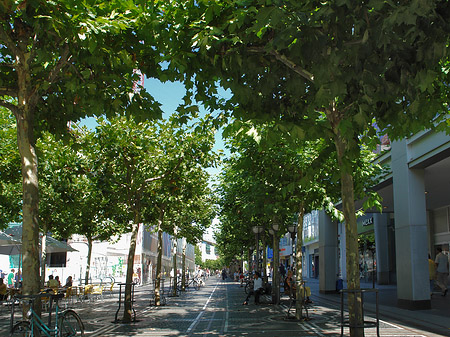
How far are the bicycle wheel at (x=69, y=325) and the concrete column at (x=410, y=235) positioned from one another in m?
11.5

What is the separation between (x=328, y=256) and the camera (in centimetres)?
2681

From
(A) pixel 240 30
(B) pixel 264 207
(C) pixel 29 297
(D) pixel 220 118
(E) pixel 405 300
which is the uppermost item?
(A) pixel 240 30

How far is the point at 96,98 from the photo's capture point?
8.24 m

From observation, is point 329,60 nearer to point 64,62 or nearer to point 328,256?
point 64,62

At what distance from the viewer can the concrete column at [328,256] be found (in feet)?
87.0

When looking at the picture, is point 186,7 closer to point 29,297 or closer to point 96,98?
point 96,98

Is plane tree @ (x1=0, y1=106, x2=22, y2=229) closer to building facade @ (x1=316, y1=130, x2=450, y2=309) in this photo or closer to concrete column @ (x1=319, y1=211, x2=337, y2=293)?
building facade @ (x1=316, y1=130, x2=450, y2=309)

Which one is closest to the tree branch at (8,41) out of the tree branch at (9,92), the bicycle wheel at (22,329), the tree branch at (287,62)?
the tree branch at (9,92)

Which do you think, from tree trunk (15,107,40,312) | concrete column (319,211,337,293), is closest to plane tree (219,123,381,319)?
tree trunk (15,107,40,312)

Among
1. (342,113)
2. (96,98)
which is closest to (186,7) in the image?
(96,98)

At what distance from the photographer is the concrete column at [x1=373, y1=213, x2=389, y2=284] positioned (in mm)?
36250

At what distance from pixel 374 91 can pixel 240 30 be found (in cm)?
209

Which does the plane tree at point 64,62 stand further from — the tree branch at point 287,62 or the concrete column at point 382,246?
the concrete column at point 382,246

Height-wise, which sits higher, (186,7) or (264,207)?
(186,7)
